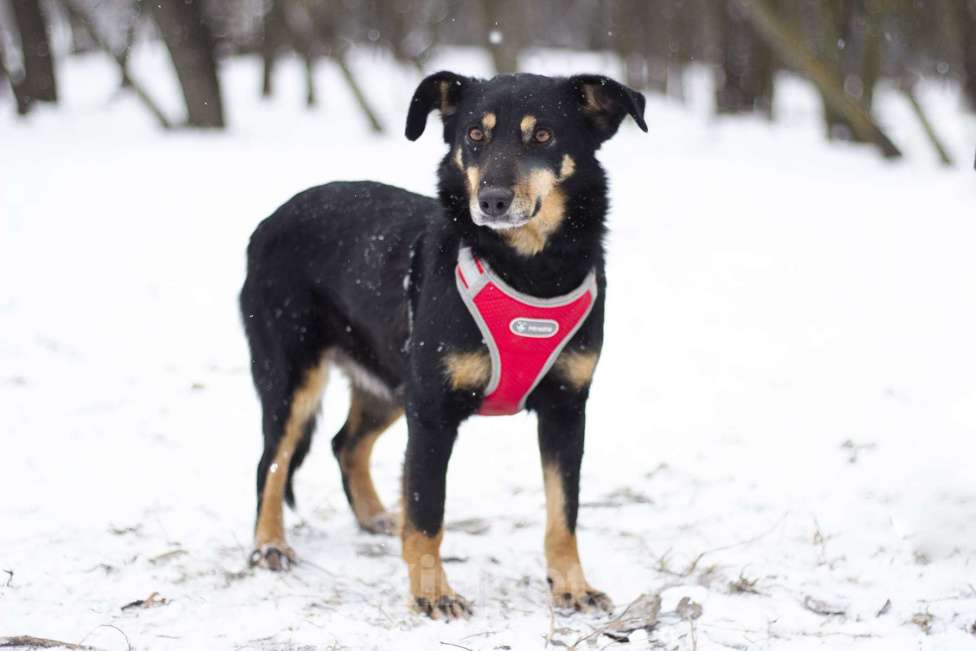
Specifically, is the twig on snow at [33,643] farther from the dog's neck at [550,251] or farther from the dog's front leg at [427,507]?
the dog's neck at [550,251]

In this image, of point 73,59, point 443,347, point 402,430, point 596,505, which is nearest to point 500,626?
point 443,347

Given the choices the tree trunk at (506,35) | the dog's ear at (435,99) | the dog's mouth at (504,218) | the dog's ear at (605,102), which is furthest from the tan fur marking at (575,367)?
the tree trunk at (506,35)

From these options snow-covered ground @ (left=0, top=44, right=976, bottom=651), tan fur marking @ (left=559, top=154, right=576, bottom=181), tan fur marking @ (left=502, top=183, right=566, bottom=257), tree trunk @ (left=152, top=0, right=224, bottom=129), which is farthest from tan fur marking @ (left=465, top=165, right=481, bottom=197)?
tree trunk @ (left=152, top=0, right=224, bottom=129)

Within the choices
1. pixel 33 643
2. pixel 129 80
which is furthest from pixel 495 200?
pixel 129 80

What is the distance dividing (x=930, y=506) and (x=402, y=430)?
10.7ft

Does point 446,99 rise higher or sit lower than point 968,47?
lower

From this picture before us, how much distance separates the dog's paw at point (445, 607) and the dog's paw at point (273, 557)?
0.80 metres

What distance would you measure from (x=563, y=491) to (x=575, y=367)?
55 cm

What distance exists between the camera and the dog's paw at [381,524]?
5.11m

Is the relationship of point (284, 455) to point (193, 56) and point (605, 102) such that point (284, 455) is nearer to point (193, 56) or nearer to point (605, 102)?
point (605, 102)

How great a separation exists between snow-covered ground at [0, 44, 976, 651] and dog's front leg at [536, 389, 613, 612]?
166 mm

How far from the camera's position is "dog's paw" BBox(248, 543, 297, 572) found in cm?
454

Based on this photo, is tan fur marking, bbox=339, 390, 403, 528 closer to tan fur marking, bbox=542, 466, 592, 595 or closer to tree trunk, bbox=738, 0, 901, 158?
tan fur marking, bbox=542, 466, 592, 595

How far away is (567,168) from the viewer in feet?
13.3
